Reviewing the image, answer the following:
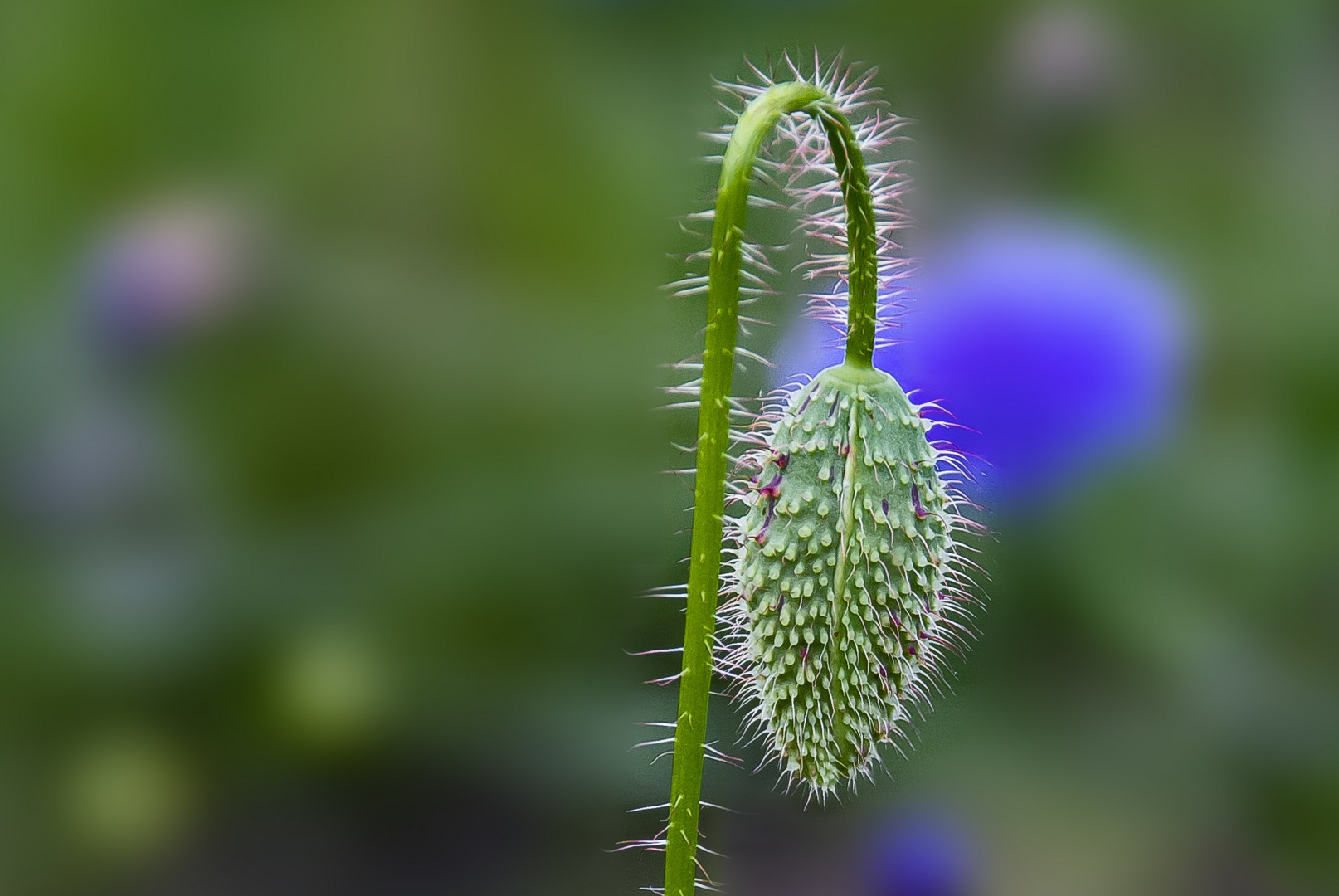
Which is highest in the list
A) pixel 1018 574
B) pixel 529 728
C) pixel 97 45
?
pixel 97 45

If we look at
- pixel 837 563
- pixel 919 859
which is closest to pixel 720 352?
pixel 837 563

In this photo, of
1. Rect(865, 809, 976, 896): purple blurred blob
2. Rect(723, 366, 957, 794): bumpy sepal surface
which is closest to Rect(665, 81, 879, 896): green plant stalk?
Rect(723, 366, 957, 794): bumpy sepal surface

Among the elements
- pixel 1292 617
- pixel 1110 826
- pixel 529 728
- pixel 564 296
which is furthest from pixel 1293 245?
pixel 529 728

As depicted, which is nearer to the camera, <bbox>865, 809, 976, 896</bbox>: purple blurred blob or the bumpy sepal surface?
the bumpy sepal surface

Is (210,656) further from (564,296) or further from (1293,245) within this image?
(1293,245)

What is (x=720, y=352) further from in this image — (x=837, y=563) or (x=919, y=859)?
(x=919, y=859)

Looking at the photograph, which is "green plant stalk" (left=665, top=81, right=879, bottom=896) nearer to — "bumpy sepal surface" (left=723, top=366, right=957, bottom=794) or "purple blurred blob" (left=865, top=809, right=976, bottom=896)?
"bumpy sepal surface" (left=723, top=366, right=957, bottom=794)

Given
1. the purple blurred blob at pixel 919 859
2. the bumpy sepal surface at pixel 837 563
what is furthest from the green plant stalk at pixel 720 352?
the purple blurred blob at pixel 919 859
